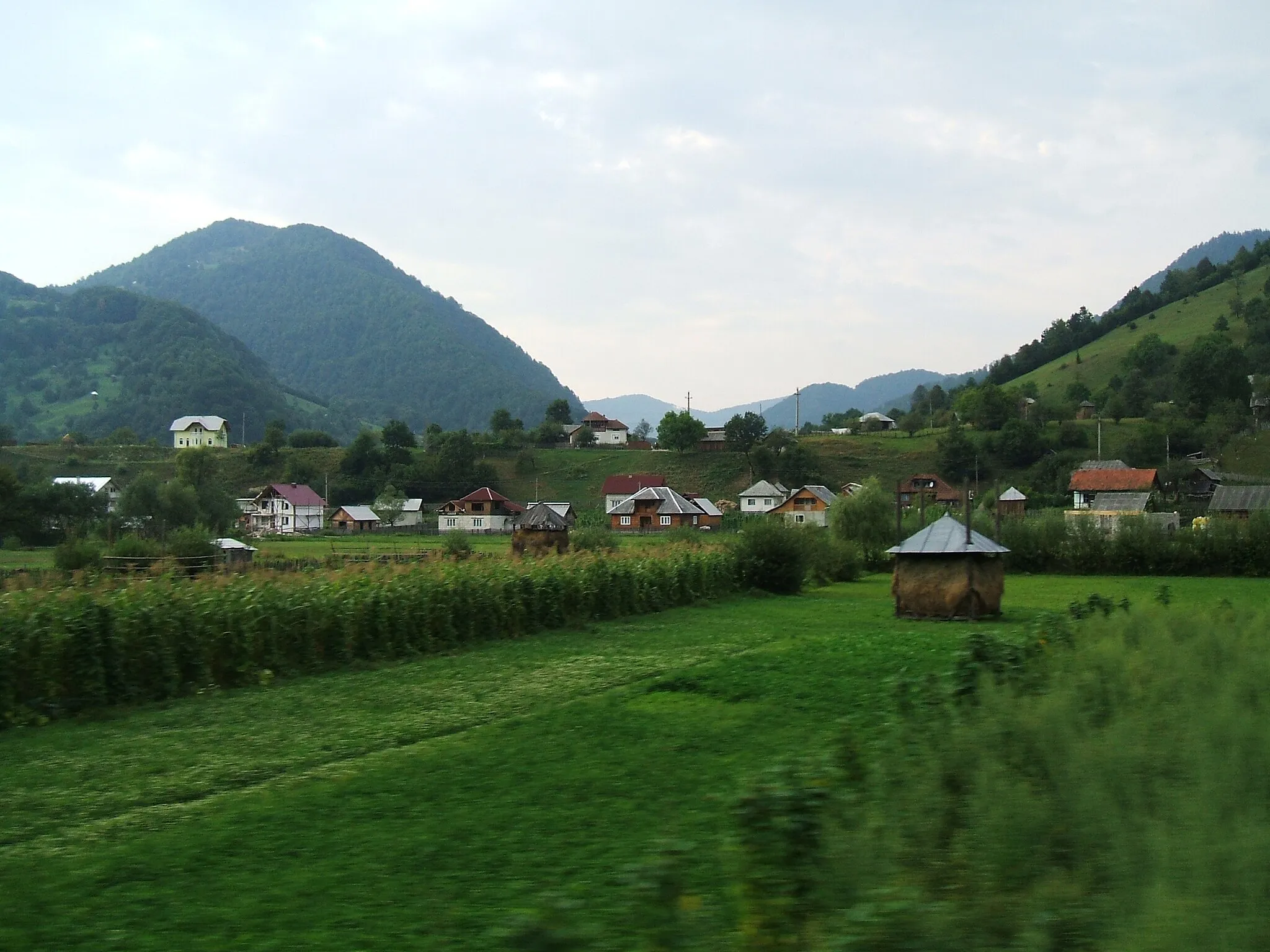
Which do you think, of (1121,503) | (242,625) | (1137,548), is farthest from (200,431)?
(242,625)

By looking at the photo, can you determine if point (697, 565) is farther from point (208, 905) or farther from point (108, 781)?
point (208, 905)

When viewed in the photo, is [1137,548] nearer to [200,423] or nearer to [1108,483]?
[1108,483]

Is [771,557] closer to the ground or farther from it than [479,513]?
closer to the ground

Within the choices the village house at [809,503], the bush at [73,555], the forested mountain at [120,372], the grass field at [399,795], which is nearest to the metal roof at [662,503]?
the village house at [809,503]

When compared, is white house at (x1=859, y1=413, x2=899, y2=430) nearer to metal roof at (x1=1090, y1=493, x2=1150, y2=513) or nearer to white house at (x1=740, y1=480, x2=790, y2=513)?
white house at (x1=740, y1=480, x2=790, y2=513)

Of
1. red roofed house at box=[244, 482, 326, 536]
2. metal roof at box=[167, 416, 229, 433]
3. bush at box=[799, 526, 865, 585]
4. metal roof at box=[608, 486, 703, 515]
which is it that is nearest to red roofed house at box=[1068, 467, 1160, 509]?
metal roof at box=[608, 486, 703, 515]

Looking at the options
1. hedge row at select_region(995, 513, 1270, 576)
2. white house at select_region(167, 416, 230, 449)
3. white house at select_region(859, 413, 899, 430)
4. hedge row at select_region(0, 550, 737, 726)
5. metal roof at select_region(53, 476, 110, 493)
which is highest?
white house at select_region(167, 416, 230, 449)

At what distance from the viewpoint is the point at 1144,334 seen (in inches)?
5492

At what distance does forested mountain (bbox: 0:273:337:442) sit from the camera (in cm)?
13825

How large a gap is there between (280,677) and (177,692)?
5.82 ft

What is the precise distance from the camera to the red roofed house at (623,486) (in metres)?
91.6

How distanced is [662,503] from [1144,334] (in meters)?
87.7

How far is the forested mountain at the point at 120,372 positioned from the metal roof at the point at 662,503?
76.4 metres

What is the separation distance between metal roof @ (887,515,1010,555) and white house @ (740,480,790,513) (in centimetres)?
6607
